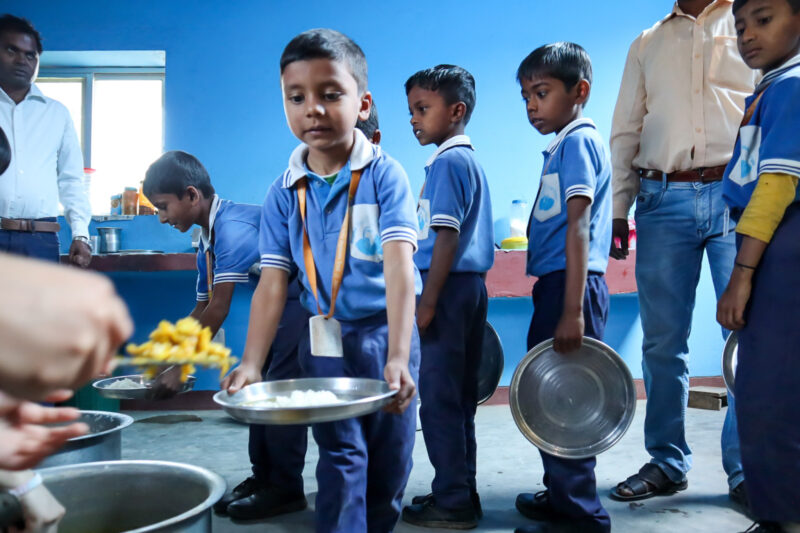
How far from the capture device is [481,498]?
7.04ft

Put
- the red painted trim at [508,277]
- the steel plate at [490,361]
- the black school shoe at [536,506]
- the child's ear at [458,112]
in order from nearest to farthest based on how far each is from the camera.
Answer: the black school shoe at [536,506], the child's ear at [458,112], the steel plate at [490,361], the red painted trim at [508,277]

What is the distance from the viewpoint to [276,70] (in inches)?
168

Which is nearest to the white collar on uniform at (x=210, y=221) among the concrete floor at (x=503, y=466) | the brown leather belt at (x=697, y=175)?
the concrete floor at (x=503, y=466)

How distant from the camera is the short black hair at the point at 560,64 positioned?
1951 mm

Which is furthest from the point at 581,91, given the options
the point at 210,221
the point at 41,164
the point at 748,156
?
the point at 41,164

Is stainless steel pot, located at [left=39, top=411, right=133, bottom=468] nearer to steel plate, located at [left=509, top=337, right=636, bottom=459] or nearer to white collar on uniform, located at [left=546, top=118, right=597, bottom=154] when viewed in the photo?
steel plate, located at [left=509, top=337, right=636, bottom=459]

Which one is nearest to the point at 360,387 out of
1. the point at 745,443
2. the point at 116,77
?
the point at 745,443

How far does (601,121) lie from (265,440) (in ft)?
11.3

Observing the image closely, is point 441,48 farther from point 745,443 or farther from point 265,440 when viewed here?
point 745,443

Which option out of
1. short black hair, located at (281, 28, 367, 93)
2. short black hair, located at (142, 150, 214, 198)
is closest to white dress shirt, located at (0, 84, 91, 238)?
short black hair, located at (142, 150, 214, 198)

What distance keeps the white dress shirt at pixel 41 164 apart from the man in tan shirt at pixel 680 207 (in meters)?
2.75

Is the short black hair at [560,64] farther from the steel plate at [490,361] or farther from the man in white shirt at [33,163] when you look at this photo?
the man in white shirt at [33,163]

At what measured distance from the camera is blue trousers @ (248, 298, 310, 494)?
2072 mm

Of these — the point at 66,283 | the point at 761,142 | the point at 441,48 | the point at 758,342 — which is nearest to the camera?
the point at 66,283
